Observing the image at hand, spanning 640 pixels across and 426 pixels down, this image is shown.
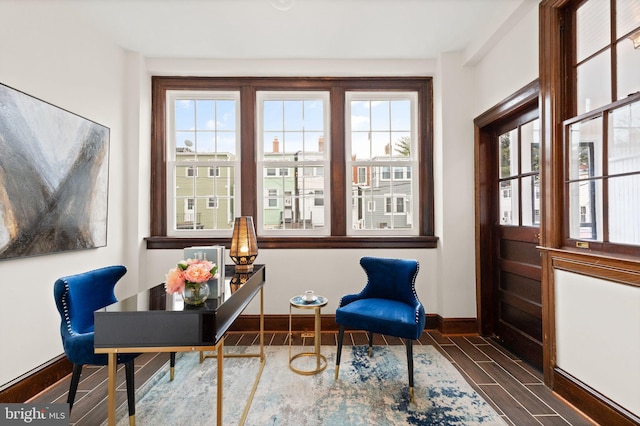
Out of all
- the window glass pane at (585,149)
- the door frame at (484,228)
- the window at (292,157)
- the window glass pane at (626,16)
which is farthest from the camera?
the window at (292,157)

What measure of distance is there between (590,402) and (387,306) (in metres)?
1.36

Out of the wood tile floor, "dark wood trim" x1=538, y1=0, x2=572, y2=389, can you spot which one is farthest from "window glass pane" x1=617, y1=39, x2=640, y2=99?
the wood tile floor

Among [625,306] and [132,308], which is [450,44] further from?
[132,308]

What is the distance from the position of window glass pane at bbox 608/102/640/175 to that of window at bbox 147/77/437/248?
1.77 m

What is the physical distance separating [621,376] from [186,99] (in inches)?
176

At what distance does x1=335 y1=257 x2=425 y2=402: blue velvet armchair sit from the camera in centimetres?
223

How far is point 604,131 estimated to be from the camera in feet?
6.04

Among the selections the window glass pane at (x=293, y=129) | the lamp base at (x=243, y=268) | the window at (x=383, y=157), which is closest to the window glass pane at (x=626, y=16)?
the window at (x=383, y=157)

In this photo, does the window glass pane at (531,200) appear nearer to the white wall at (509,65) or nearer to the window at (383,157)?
the white wall at (509,65)

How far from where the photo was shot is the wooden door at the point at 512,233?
Answer: 2568mm

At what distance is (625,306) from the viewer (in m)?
1.69

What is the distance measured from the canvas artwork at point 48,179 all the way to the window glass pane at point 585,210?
383 cm

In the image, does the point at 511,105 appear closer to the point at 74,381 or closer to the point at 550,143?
the point at 550,143

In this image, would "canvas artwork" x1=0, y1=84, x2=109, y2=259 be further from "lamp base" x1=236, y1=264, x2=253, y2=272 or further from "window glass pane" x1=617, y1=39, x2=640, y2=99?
"window glass pane" x1=617, y1=39, x2=640, y2=99
